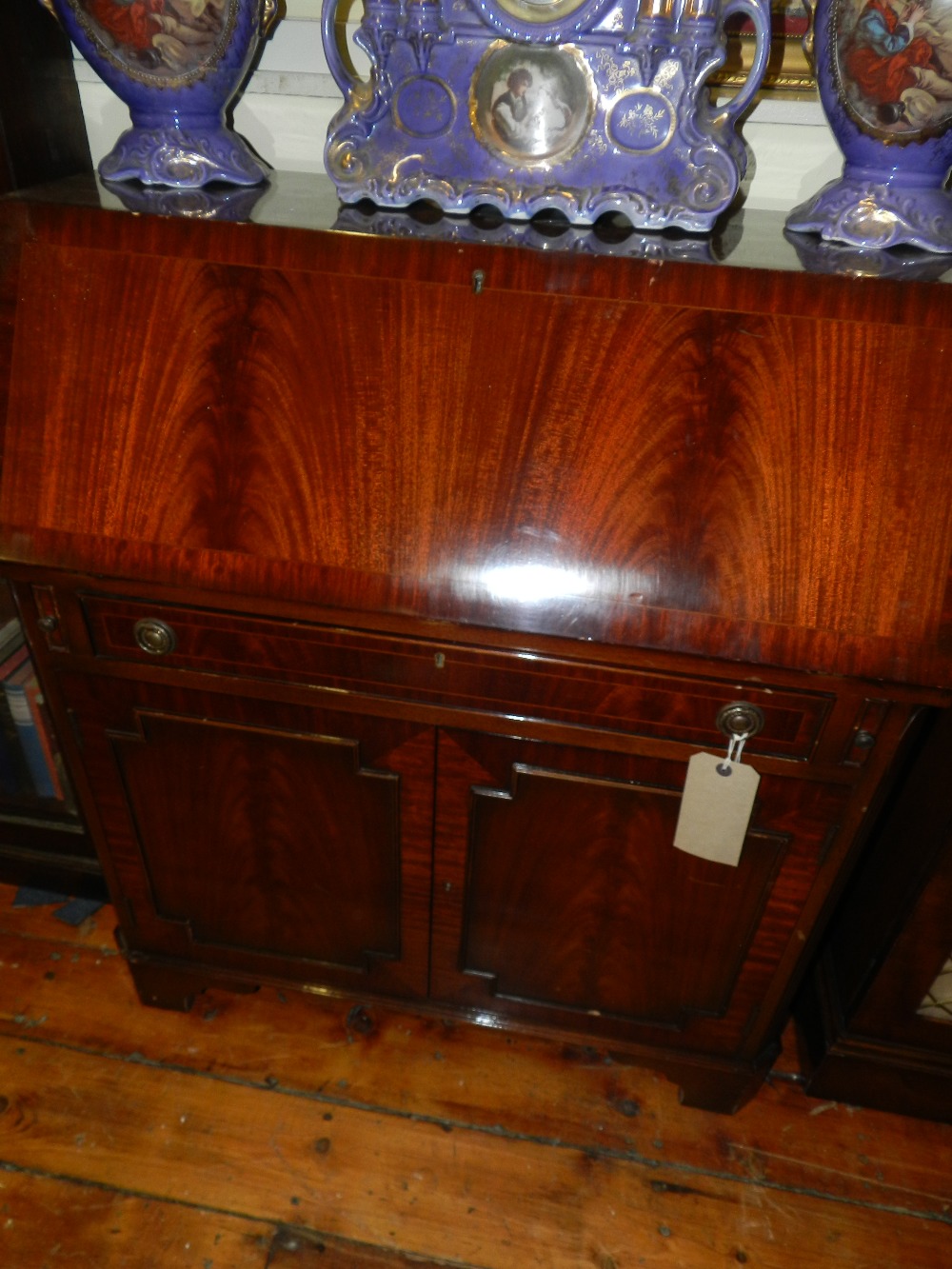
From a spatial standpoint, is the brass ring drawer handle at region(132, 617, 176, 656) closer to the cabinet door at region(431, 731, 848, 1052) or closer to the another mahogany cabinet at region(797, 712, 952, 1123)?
the cabinet door at region(431, 731, 848, 1052)

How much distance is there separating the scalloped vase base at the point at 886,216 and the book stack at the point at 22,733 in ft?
3.98

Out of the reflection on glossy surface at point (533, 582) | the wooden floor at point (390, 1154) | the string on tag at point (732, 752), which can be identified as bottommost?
the wooden floor at point (390, 1154)

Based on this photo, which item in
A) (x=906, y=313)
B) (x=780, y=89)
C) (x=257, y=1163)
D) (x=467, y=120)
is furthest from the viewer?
(x=257, y=1163)

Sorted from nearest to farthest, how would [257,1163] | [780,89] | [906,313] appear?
[906,313], [780,89], [257,1163]

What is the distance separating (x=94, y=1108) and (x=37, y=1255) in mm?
177

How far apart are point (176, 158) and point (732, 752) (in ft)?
2.85

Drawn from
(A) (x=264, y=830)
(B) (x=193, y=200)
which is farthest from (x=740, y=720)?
(B) (x=193, y=200)

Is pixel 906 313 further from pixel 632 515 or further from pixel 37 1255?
pixel 37 1255

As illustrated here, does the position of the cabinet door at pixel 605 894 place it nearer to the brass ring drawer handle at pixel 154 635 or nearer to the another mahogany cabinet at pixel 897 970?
the another mahogany cabinet at pixel 897 970

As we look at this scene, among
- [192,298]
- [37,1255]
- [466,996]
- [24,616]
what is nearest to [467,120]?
[192,298]

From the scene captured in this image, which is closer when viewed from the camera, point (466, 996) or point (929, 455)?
point (929, 455)

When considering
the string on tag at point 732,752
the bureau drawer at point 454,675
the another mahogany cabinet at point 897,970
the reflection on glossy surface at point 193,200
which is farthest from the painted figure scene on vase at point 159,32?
the another mahogany cabinet at point 897,970

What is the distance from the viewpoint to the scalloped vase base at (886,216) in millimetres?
832

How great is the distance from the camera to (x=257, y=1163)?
114 centimetres
